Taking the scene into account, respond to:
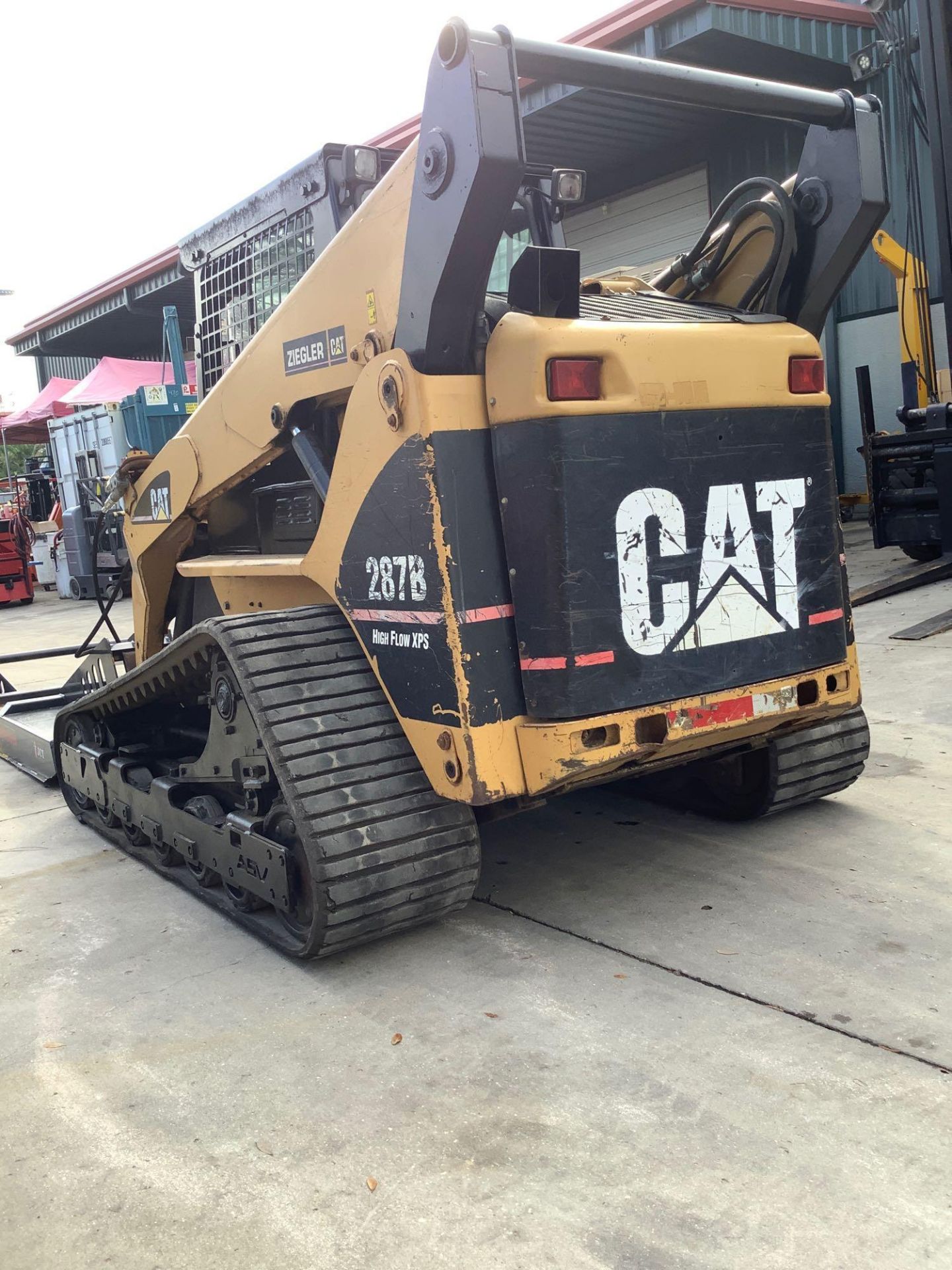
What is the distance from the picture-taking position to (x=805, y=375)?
132 inches

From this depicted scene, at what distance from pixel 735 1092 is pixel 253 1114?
3.32 feet

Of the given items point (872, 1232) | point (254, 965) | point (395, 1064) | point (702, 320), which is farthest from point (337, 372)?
point (872, 1232)

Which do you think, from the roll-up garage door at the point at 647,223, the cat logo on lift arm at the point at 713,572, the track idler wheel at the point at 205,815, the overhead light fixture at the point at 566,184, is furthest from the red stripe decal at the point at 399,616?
the roll-up garage door at the point at 647,223

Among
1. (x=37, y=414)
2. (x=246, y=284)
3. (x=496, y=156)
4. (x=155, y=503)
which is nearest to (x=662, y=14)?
(x=246, y=284)

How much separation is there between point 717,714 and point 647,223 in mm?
14269

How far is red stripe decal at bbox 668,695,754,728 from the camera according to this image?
3.11 m

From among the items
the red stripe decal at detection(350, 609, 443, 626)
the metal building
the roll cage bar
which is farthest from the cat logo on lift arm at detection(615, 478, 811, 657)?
the metal building

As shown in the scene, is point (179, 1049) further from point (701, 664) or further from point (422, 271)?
point (422, 271)

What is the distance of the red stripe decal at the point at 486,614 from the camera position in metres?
2.98

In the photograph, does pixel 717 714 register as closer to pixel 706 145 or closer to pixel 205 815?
pixel 205 815

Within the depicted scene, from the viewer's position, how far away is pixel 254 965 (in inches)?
127

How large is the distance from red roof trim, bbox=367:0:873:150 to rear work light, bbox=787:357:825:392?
388 inches

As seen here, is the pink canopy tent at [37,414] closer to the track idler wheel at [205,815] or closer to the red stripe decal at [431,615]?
the track idler wheel at [205,815]

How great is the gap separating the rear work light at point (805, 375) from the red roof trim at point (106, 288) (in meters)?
15.9
